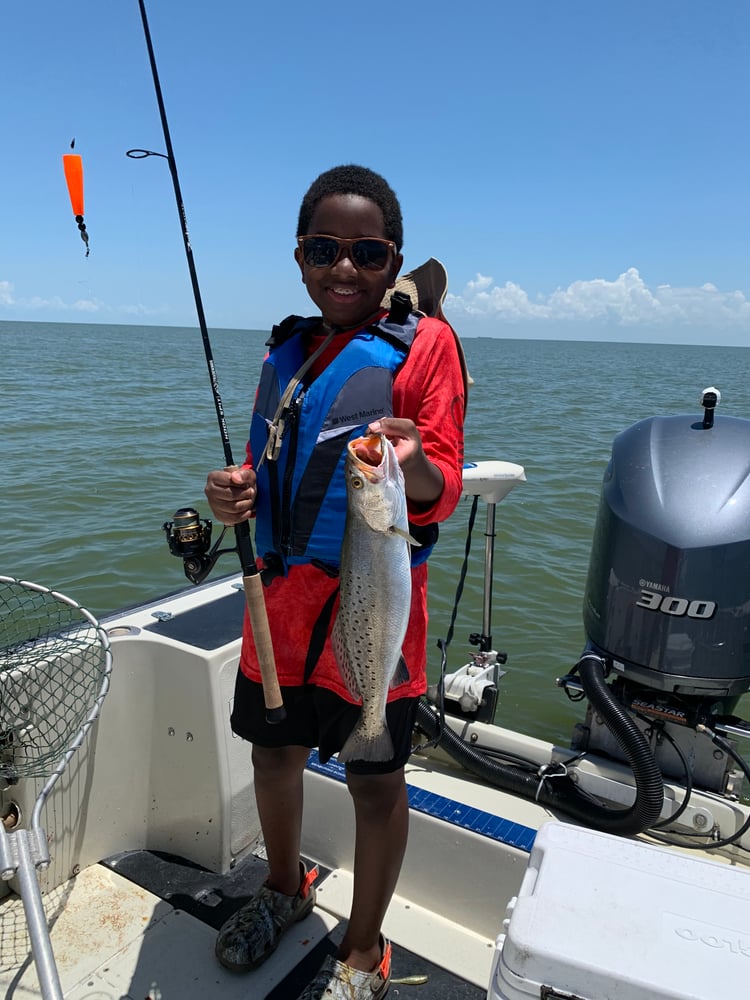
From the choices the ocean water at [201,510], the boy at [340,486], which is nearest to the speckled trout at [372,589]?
the boy at [340,486]

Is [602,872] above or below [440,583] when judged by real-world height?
above

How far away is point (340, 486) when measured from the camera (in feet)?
7.04

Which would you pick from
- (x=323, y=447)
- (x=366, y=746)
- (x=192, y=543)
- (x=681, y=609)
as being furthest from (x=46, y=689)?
(x=681, y=609)

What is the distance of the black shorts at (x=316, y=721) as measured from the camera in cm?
215

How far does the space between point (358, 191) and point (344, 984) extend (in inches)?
96.5

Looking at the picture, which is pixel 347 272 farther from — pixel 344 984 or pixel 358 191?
pixel 344 984

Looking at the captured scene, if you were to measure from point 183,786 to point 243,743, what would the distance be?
32 cm

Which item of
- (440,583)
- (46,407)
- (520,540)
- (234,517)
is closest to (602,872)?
(234,517)

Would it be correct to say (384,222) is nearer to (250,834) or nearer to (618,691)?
(618,691)

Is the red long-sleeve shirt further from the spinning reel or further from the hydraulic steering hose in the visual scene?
the hydraulic steering hose

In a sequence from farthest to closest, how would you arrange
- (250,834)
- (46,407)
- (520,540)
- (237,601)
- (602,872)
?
(46,407), (520,540), (237,601), (250,834), (602,872)

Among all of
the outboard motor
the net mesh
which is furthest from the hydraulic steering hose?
the net mesh

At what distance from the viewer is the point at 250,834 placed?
3.23 metres

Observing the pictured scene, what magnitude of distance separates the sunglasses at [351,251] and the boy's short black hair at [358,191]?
0.08m
